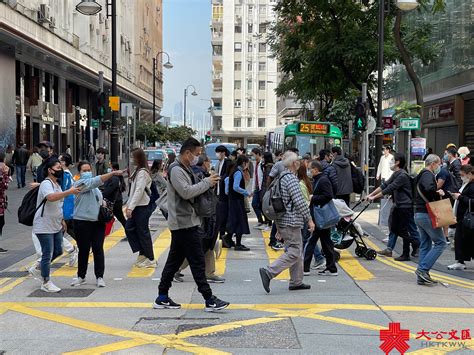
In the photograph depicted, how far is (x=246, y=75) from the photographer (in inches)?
3524

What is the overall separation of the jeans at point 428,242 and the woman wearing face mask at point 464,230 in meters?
1.17

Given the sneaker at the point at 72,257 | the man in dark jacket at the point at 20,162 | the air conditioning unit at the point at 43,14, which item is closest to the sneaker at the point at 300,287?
the sneaker at the point at 72,257

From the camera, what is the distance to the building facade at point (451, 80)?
28.9 metres

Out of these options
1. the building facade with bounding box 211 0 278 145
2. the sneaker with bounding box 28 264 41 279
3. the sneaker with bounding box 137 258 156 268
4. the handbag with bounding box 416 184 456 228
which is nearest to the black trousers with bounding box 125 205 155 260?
the sneaker with bounding box 137 258 156 268

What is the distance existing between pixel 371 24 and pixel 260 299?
1747cm

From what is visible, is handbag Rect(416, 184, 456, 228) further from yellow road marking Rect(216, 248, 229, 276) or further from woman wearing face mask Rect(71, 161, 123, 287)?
woman wearing face mask Rect(71, 161, 123, 287)

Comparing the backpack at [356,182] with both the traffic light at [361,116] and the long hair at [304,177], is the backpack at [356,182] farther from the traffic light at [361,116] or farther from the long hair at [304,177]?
the traffic light at [361,116]

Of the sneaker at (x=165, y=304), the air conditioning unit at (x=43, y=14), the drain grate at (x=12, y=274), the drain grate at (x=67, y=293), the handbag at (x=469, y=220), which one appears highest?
the air conditioning unit at (x=43, y=14)

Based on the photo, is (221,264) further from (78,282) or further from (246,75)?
(246,75)

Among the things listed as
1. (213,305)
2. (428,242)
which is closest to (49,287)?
(213,305)

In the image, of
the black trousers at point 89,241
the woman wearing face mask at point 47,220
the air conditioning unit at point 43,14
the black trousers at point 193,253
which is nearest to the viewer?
the black trousers at point 193,253

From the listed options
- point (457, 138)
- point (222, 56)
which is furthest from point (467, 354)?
point (222, 56)

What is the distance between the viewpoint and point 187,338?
6164mm

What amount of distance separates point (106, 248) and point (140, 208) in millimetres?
2639
